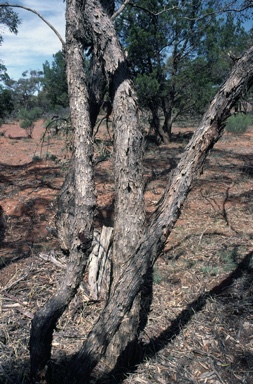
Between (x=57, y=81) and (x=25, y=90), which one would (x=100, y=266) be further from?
(x=25, y=90)

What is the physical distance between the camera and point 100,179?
8.96 m

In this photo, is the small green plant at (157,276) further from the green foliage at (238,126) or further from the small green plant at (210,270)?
the green foliage at (238,126)

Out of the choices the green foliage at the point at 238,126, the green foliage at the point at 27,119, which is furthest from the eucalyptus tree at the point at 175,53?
the green foliage at the point at 27,119

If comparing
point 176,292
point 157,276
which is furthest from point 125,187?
point 157,276

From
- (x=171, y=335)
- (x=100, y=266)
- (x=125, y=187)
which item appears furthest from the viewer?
(x=100, y=266)

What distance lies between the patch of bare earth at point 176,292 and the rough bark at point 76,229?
0.44 meters

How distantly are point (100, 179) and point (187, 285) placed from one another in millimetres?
4942

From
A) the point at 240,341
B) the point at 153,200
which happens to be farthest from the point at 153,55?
the point at 240,341

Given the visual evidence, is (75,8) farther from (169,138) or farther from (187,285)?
(169,138)

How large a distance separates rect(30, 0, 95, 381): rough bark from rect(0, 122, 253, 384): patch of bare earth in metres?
0.44

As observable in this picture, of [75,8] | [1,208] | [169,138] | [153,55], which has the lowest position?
[1,208]

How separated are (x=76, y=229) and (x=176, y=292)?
6.48 feet

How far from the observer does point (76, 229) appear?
2766 millimetres

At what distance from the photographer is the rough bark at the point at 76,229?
Result: 8.93ft
